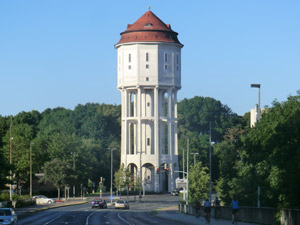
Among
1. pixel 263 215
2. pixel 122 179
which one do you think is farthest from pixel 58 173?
pixel 263 215

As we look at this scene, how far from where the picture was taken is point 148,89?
142875 millimetres

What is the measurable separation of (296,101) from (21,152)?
77861 millimetres

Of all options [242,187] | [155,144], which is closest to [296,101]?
[242,187]

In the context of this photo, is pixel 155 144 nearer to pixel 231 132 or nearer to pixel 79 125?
pixel 231 132

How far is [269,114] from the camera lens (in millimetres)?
50938

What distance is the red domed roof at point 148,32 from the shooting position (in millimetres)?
141125

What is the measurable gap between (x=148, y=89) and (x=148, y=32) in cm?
1044

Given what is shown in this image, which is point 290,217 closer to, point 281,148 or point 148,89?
point 281,148

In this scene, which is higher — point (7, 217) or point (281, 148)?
point (281, 148)

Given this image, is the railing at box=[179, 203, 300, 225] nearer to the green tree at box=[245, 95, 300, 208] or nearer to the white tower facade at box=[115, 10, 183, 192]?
the green tree at box=[245, 95, 300, 208]

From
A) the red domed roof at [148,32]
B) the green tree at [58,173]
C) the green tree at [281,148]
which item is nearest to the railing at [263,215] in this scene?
the green tree at [281,148]

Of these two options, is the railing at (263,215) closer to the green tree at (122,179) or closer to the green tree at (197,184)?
the green tree at (197,184)

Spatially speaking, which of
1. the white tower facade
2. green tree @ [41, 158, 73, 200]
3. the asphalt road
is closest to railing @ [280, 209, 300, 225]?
the asphalt road

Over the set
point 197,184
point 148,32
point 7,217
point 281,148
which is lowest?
point 7,217
